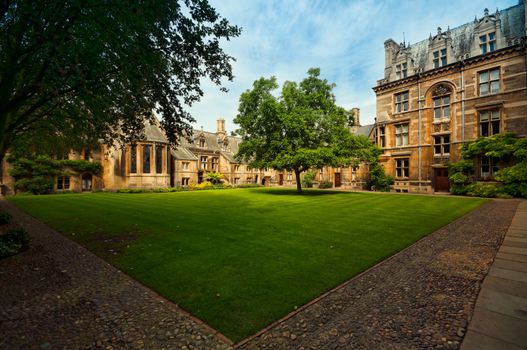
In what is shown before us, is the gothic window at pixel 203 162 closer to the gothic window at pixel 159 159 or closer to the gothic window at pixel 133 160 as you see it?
the gothic window at pixel 159 159

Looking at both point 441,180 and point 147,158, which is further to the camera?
point 147,158

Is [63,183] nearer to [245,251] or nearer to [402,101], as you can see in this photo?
[245,251]

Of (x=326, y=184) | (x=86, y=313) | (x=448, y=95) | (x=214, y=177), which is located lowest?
(x=86, y=313)

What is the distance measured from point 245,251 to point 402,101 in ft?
107

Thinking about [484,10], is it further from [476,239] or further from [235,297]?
[235,297]

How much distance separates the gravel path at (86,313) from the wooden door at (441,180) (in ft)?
106

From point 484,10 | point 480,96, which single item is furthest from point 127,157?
point 484,10

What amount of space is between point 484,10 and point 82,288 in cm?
4023

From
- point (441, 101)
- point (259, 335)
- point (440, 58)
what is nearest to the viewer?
point (259, 335)

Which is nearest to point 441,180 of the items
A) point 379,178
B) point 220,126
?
point 379,178

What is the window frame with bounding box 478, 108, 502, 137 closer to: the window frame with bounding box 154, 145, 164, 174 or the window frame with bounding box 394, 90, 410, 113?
the window frame with bounding box 394, 90, 410, 113

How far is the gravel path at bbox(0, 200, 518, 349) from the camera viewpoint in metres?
3.40

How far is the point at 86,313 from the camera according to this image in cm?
420

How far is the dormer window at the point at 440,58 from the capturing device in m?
27.9
